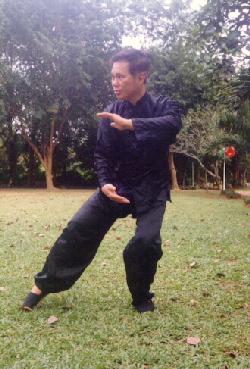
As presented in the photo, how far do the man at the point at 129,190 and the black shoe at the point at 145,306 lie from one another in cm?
3

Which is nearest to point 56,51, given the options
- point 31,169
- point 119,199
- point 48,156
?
point 48,156

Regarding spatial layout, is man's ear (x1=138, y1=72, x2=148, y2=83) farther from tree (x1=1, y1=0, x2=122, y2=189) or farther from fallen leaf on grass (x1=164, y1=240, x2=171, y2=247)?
tree (x1=1, y1=0, x2=122, y2=189)

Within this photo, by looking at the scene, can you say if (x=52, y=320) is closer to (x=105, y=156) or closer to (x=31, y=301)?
(x=31, y=301)

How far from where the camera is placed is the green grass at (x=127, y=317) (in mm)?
3248

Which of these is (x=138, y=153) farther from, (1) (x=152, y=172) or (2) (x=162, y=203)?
(2) (x=162, y=203)

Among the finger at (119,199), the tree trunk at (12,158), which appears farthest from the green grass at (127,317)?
the tree trunk at (12,158)

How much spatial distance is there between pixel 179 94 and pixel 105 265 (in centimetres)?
2510

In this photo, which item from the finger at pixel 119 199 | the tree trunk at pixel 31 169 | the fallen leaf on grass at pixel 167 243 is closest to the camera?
the finger at pixel 119 199

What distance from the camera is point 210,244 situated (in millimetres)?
8445

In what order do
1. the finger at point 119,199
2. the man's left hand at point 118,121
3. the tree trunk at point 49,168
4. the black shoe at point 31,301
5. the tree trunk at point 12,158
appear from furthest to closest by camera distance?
1. the tree trunk at point 12,158
2. the tree trunk at point 49,168
3. the black shoe at point 31,301
4. the finger at point 119,199
5. the man's left hand at point 118,121

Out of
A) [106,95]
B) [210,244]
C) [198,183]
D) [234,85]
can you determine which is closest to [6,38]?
[106,95]

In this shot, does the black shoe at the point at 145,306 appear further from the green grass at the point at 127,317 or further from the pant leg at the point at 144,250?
the pant leg at the point at 144,250

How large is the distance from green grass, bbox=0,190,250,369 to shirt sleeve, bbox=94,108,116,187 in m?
1.16

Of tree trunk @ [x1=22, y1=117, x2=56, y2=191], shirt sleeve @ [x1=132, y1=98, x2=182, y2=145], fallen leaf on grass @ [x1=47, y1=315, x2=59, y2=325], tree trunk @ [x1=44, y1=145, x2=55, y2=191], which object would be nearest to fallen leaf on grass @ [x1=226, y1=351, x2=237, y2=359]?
fallen leaf on grass @ [x1=47, y1=315, x2=59, y2=325]
